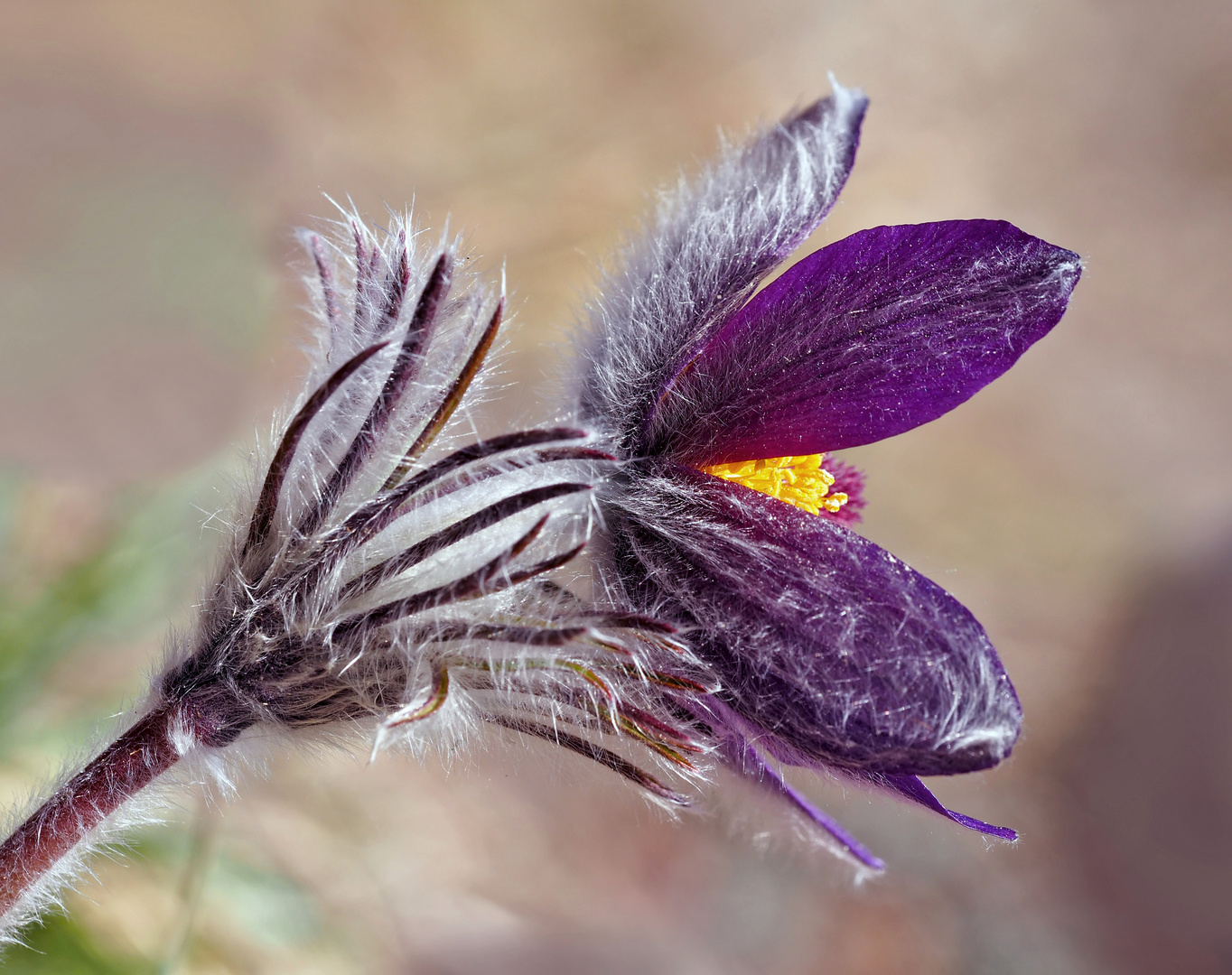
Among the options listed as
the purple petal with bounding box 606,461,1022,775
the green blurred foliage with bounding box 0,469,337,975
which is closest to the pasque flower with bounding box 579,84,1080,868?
the purple petal with bounding box 606,461,1022,775

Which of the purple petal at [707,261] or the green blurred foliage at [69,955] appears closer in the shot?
the purple petal at [707,261]

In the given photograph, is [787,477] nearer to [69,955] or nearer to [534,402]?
[534,402]

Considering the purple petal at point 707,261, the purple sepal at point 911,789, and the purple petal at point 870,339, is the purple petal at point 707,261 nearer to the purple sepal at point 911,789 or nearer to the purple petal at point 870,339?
the purple petal at point 870,339

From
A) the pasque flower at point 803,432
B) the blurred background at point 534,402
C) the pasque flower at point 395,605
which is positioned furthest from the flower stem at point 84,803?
the blurred background at point 534,402

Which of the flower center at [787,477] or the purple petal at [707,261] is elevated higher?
the purple petal at [707,261]

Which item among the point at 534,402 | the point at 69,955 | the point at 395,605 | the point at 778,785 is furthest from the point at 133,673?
the point at 778,785

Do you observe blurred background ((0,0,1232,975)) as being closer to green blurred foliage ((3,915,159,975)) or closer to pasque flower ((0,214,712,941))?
green blurred foliage ((3,915,159,975))
